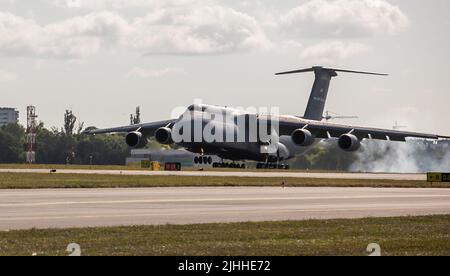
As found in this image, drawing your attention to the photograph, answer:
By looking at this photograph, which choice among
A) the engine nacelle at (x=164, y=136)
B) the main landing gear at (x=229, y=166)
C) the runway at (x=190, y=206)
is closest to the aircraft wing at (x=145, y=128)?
the engine nacelle at (x=164, y=136)

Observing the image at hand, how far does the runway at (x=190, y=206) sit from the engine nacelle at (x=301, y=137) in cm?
4374

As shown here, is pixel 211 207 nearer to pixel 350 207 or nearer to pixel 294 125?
pixel 350 207

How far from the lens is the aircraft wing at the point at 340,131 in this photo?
9269cm

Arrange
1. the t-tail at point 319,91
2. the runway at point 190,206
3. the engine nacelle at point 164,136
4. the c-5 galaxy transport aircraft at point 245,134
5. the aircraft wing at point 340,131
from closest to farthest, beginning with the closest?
the runway at point 190,206
the c-5 galaxy transport aircraft at point 245,134
the engine nacelle at point 164,136
the aircraft wing at point 340,131
the t-tail at point 319,91

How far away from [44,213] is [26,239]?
26.2 feet

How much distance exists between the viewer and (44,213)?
1166 inches

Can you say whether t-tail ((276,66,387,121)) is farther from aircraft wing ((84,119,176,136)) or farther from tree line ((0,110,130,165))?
tree line ((0,110,130,165))

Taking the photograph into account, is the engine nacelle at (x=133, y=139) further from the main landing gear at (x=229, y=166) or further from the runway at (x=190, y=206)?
the runway at (x=190, y=206)

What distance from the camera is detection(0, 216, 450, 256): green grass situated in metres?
19.9

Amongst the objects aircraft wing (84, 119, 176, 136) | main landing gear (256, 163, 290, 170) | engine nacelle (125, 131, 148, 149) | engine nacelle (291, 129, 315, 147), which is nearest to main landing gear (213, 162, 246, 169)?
main landing gear (256, 163, 290, 170)

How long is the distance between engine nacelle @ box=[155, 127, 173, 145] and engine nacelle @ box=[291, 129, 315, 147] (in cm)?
1080

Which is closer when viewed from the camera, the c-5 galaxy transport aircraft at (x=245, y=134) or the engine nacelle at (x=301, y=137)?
the c-5 galaxy transport aircraft at (x=245, y=134)

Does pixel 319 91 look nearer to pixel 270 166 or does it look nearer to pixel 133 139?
pixel 270 166

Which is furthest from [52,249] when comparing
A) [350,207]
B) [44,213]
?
[350,207]
